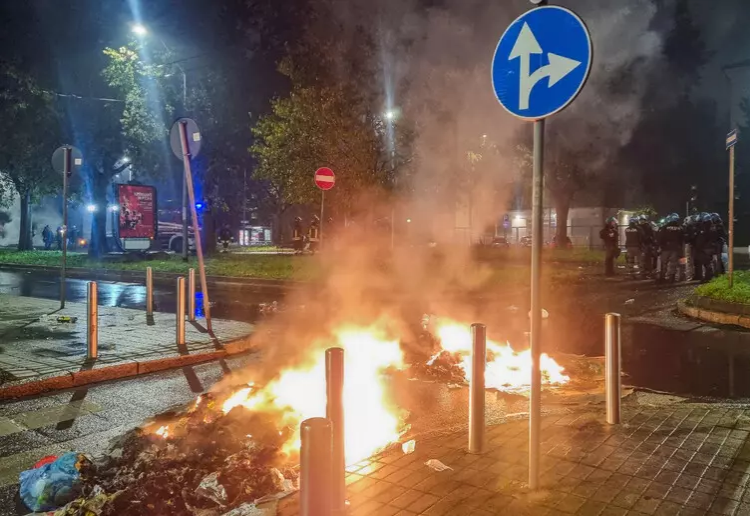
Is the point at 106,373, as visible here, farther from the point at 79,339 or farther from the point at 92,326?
the point at 79,339

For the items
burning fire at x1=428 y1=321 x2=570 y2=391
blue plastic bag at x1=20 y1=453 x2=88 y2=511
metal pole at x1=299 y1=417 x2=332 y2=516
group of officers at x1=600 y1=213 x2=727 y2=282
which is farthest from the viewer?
group of officers at x1=600 y1=213 x2=727 y2=282

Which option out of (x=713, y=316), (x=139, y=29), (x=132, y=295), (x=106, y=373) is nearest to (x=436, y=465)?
(x=106, y=373)

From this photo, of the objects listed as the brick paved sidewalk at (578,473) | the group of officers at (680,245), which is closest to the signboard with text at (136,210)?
the group of officers at (680,245)

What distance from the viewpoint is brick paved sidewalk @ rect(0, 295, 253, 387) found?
651 cm

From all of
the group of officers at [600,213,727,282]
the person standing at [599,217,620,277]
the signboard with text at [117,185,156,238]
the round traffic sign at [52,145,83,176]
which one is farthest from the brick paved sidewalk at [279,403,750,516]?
the signboard with text at [117,185,156,238]

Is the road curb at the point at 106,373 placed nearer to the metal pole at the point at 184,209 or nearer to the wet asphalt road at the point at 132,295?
the wet asphalt road at the point at 132,295

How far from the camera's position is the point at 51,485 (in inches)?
134

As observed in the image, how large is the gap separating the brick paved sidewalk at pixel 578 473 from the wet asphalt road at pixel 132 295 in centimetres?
722

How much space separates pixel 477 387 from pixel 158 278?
57.1 feet

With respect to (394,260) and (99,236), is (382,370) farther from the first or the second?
(99,236)

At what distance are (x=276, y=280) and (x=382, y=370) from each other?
11060 millimetres

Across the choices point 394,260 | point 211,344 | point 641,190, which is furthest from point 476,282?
point 641,190

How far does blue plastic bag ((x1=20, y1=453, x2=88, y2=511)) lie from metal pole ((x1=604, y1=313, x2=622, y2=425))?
376cm

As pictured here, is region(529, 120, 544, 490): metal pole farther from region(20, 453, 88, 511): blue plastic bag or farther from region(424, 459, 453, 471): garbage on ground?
region(20, 453, 88, 511): blue plastic bag
